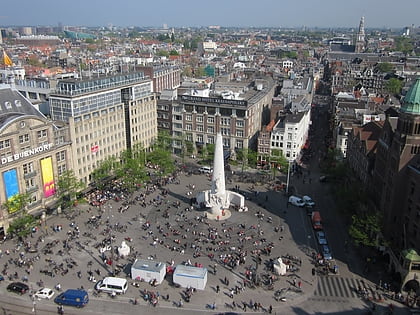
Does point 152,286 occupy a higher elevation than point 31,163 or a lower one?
lower

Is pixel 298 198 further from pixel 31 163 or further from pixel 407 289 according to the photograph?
pixel 31 163

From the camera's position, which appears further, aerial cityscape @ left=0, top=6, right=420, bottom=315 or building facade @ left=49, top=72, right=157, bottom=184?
building facade @ left=49, top=72, right=157, bottom=184

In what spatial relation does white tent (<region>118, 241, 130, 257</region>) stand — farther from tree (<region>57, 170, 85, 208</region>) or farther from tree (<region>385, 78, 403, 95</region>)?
tree (<region>385, 78, 403, 95</region>)

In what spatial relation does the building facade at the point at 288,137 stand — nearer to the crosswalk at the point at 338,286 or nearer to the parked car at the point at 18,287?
the crosswalk at the point at 338,286

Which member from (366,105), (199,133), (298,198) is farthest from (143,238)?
(366,105)

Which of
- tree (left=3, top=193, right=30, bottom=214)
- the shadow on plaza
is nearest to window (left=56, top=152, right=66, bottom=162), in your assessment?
tree (left=3, top=193, right=30, bottom=214)

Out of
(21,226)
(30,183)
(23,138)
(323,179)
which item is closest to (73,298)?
(21,226)

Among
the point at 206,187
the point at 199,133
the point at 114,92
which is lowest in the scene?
the point at 206,187
